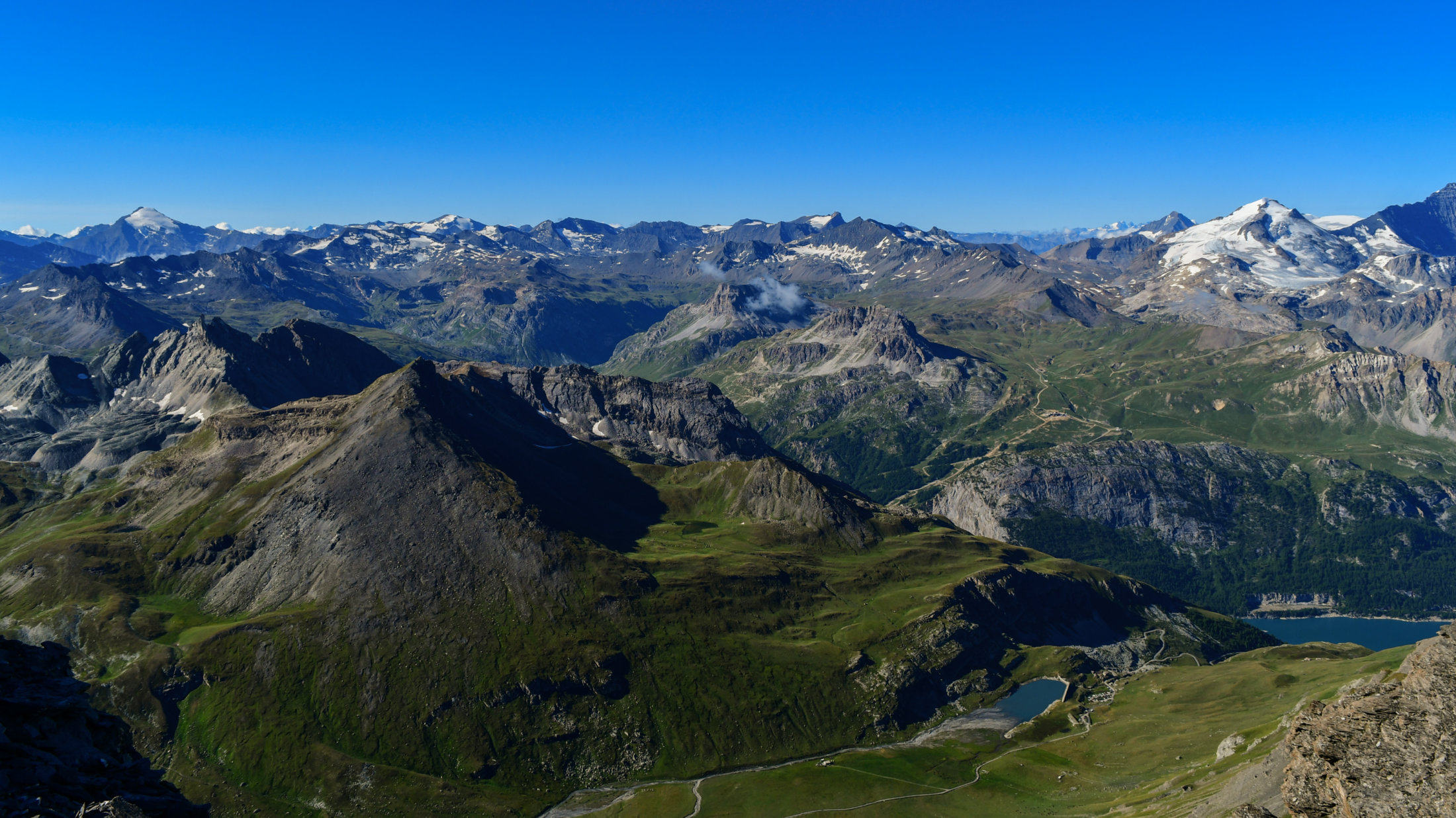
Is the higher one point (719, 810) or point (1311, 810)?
point (1311, 810)

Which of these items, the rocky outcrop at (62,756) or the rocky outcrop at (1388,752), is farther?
the rocky outcrop at (1388,752)

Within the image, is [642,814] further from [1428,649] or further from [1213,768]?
[1428,649]

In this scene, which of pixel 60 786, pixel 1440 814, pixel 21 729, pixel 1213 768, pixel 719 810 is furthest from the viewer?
pixel 719 810

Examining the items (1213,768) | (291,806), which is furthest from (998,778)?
(291,806)

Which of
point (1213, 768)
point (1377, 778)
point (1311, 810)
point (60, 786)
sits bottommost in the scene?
point (1213, 768)
